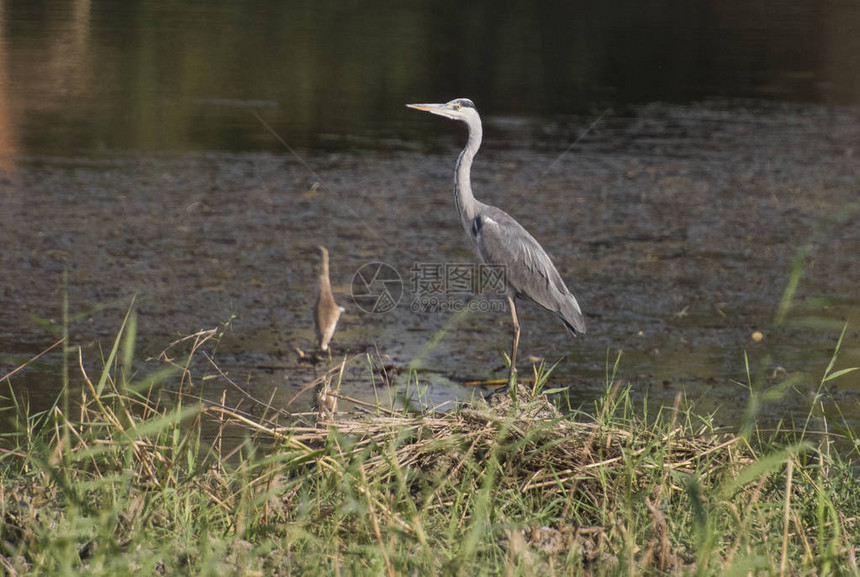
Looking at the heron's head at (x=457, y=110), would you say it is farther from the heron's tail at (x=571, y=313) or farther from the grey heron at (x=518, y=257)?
the heron's tail at (x=571, y=313)

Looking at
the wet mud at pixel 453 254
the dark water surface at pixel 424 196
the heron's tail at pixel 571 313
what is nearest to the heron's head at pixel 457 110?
the heron's tail at pixel 571 313

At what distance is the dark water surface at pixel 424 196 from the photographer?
6.31 metres

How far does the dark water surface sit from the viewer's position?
6.31 metres

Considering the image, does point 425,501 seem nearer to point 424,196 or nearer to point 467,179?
point 467,179

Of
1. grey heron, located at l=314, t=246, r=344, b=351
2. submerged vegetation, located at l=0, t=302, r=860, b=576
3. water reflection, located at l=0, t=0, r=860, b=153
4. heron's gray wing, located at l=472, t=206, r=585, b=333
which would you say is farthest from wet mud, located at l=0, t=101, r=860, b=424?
water reflection, located at l=0, t=0, r=860, b=153

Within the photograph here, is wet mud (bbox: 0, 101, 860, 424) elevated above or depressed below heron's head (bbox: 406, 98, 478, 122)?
below

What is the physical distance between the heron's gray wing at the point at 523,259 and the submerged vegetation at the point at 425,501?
186 centimetres

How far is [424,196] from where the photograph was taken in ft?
31.7

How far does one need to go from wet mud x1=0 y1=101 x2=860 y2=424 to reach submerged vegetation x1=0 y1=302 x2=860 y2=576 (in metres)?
0.65

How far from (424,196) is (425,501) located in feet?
21.8

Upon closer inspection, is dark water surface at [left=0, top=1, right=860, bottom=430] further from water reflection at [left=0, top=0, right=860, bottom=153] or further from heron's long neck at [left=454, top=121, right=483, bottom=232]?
heron's long neck at [left=454, top=121, right=483, bottom=232]

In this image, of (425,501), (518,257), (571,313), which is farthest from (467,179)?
(425,501)

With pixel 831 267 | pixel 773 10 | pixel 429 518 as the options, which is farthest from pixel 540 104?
pixel 773 10

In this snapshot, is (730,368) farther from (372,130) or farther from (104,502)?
(372,130)
